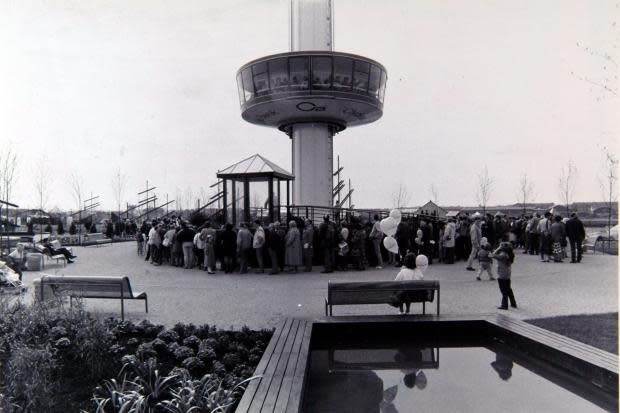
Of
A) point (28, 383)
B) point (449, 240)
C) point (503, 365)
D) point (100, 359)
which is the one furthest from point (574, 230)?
point (28, 383)

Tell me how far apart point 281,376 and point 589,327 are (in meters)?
5.61

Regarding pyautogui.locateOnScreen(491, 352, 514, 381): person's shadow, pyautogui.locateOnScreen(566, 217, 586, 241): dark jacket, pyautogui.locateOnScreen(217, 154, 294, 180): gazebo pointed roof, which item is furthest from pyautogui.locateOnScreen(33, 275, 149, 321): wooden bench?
pyautogui.locateOnScreen(566, 217, 586, 241): dark jacket

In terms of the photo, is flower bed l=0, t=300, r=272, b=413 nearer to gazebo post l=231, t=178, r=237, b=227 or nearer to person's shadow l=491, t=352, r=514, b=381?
person's shadow l=491, t=352, r=514, b=381

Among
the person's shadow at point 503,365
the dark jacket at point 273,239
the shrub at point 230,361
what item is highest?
the dark jacket at point 273,239

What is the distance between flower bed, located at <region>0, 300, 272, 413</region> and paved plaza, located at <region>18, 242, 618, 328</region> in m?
1.67

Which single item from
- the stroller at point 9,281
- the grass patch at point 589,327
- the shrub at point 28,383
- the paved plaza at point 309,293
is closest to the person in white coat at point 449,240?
the paved plaza at point 309,293

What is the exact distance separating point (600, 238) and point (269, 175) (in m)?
18.5

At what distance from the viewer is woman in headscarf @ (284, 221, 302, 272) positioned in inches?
638

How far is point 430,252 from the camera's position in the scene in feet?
60.5

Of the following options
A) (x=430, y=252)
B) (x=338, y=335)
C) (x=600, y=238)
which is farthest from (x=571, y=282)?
(x=600, y=238)

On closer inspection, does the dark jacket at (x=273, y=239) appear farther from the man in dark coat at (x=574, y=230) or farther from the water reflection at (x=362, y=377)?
the man in dark coat at (x=574, y=230)

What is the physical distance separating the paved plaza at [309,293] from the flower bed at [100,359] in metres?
1.67

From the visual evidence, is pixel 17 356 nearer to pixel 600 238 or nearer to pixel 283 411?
pixel 283 411

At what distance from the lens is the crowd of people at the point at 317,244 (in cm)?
Result: 1605
